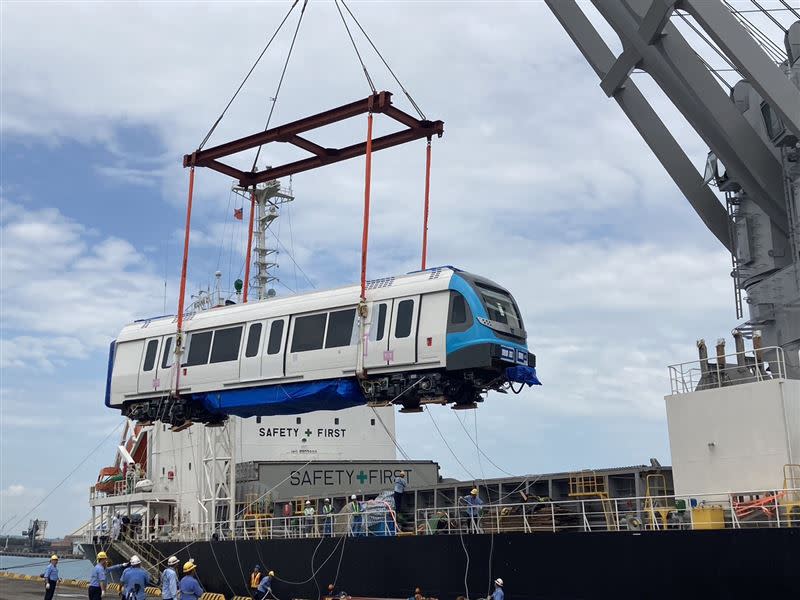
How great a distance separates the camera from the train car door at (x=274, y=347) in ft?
72.5

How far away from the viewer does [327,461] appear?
108ft

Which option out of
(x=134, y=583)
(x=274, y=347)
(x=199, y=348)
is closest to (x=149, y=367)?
(x=199, y=348)

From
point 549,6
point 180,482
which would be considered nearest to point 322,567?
point 180,482

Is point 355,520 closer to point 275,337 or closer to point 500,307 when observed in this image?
point 275,337

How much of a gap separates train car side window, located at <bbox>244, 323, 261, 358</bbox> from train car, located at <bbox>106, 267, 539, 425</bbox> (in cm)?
3

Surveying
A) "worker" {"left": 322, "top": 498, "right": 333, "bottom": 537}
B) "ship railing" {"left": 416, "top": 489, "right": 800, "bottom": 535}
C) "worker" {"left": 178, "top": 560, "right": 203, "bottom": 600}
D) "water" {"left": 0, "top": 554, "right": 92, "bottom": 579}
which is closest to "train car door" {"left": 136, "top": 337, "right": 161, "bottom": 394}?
"worker" {"left": 322, "top": 498, "right": 333, "bottom": 537}

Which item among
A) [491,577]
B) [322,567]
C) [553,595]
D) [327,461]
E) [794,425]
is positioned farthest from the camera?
[327,461]

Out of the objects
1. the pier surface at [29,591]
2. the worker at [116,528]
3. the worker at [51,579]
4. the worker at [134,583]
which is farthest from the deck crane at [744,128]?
the worker at [116,528]

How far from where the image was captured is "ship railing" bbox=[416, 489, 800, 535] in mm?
16359

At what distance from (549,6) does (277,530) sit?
18640 millimetres

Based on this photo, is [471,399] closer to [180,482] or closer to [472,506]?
[472,506]

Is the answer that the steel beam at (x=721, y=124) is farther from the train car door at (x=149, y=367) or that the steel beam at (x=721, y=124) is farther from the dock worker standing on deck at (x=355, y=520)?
Result: the train car door at (x=149, y=367)

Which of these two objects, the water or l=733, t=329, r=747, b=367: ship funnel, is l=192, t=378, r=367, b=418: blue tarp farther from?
the water

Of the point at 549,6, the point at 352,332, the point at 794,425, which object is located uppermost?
the point at 549,6
